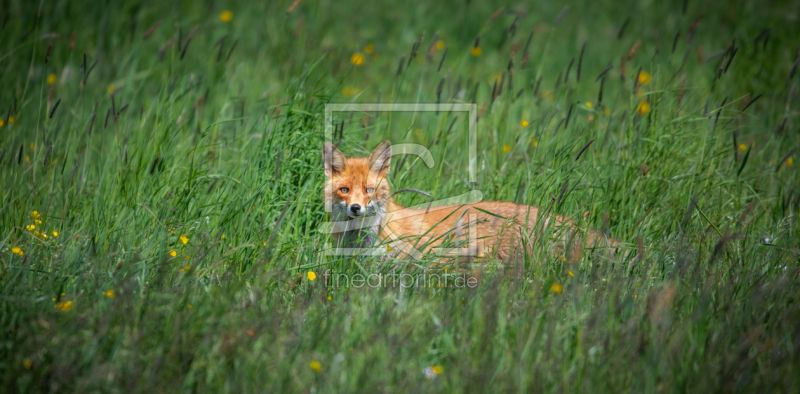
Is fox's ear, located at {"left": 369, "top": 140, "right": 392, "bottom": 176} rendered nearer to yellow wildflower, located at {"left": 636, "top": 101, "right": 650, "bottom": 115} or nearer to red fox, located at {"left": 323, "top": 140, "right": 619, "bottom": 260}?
red fox, located at {"left": 323, "top": 140, "right": 619, "bottom": 260}

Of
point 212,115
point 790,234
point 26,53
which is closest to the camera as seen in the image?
point 790,234

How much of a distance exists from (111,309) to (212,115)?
306 centimetres

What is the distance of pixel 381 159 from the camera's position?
4148 mm

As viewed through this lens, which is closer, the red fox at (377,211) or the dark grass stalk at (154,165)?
the dark grass stalk at (154,165)

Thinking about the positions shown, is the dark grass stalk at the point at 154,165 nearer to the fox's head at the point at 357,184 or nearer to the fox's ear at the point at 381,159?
the fox's head at the point at 357,184

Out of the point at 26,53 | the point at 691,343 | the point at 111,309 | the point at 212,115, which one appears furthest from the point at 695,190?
the point at 26,53

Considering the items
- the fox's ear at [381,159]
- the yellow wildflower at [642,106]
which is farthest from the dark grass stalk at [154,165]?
the yellow wildflower at [642,106]

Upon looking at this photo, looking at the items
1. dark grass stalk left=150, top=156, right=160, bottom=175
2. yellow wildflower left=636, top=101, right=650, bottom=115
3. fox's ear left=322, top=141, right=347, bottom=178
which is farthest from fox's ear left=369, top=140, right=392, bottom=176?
yellow wildflower left=636, top=101, right=650, bottom=115

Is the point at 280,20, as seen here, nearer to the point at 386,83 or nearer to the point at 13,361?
the point at 386,83

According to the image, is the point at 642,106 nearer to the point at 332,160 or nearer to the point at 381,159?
the point at 381,159

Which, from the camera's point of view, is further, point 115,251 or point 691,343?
point 115,251

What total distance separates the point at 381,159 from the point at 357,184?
29cm

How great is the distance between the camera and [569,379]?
7.52ft

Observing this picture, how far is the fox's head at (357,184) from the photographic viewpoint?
13.3 ft
